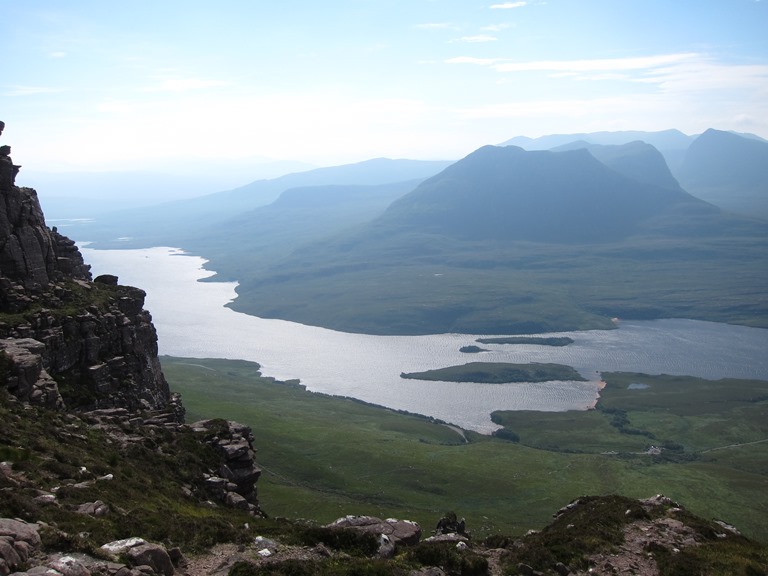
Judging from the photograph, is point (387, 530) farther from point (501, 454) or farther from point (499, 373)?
point (499, 373)

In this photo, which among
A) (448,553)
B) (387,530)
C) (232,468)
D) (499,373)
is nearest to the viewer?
(448,553)

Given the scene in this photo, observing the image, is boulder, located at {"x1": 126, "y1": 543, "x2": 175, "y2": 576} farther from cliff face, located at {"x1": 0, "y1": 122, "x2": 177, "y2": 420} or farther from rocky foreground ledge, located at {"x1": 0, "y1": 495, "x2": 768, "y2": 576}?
cliff face, located at {"x1": 0, "y1": 122, "x2": 177, "y2": 420}

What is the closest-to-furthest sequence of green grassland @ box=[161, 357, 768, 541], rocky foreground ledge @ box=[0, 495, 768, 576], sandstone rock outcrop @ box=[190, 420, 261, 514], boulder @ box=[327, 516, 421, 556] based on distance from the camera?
rocky foreground ledge @ box=[0, 495, 768, 576] → boulder @ box=[327, 516, 421, 556] → sandstone rock outcrop @ box=[190, 420, 261, 514] → green grassland @ box=[161, 357, 768, 541]

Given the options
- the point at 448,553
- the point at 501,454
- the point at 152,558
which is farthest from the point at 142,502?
the point at 501,454

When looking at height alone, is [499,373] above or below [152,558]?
below

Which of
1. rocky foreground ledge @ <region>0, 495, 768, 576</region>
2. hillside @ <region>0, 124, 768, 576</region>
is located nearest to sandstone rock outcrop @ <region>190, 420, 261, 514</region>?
hillside @ <region>0, 124, 768, 576</region>

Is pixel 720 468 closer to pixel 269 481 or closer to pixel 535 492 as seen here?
pixel 535 492
